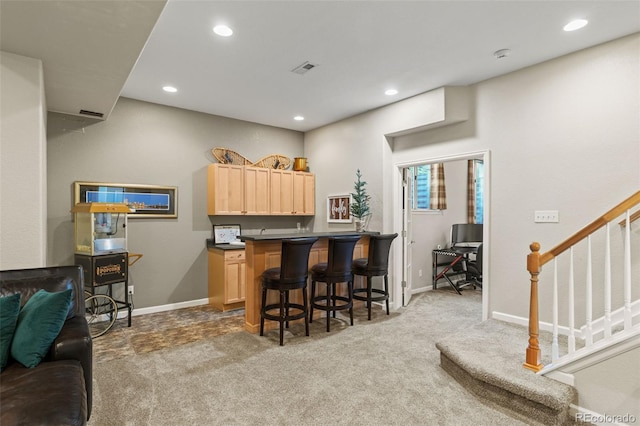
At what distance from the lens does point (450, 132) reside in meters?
4.25

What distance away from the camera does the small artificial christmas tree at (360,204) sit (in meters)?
4.98

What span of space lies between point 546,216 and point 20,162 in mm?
4679

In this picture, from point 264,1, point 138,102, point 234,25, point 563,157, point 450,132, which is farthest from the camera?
point 138,102

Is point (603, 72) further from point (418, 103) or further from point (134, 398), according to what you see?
point (134, 398)

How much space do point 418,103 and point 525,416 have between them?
11.4ft

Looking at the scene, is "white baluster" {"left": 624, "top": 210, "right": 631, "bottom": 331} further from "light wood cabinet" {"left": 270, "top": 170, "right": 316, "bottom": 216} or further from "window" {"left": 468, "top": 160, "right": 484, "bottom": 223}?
"window" {"left": 468, "top": 160, "right": 484, "bottom": 223}

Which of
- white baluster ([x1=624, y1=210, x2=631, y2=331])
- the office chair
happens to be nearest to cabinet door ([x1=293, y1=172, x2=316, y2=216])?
the office chair

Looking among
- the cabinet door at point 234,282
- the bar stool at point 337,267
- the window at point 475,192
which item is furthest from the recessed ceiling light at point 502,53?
the cabinet door at point 234,282

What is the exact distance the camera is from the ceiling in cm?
224

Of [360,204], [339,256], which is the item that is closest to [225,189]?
[360,204]

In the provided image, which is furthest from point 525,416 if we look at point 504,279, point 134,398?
point 134,398

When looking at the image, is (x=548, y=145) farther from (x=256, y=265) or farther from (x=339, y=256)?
(x=256, y=265)

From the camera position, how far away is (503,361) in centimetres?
264

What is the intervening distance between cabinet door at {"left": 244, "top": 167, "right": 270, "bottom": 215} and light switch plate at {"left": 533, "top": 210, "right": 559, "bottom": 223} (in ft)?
12.3
